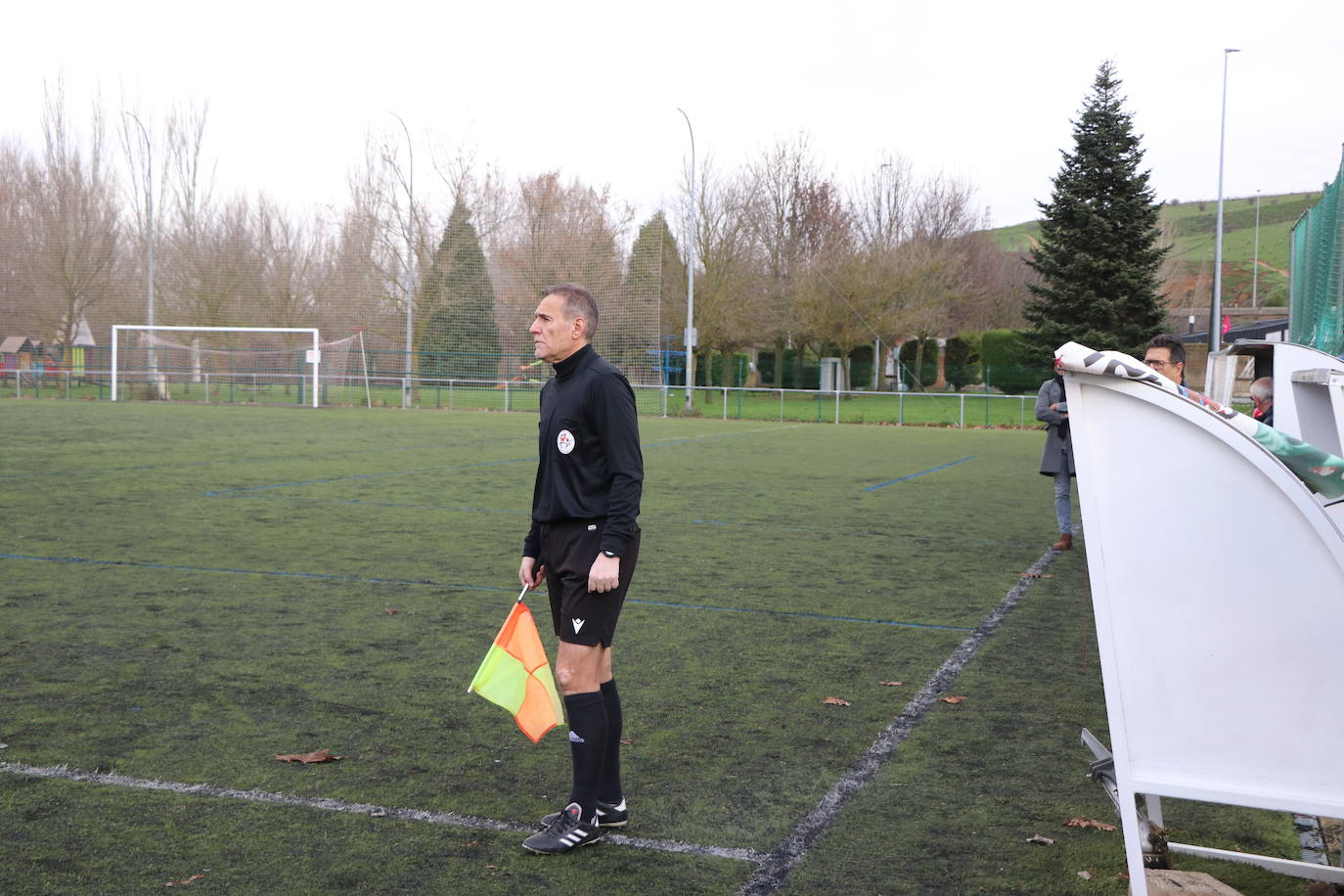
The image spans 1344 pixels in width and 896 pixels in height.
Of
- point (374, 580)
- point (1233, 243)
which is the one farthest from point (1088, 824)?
point (1233, 243)

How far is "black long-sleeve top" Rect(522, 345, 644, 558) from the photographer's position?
4.11 meters

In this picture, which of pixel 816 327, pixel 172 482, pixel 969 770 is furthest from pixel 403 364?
pixel 969 770

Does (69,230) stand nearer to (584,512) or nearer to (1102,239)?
(1102,239)

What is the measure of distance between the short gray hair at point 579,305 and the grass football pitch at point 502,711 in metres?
1.71

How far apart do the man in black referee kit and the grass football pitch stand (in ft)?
1.07

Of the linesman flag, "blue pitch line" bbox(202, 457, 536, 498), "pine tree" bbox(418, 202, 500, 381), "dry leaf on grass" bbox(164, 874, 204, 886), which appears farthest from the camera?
"pine tree" bbox(418, 202, 500, 381)

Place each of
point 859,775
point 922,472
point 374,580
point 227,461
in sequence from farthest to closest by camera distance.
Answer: point 922,472, point 227,461, point 374,580, point 859,775

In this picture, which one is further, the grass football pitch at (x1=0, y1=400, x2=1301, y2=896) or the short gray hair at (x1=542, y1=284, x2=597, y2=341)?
the short gray hair at (x1=542, y1=284, x2=597, y2=341)

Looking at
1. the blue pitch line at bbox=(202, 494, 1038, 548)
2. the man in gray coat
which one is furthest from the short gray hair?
the blue pitch line at bbox=(202, 494, 1038, 548)

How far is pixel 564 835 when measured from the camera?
403 centimetres

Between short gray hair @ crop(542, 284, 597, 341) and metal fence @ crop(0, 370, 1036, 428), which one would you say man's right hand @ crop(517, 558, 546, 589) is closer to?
short gray hair @ crop(542, 284, 597, 341)

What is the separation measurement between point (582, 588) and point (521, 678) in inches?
17.2

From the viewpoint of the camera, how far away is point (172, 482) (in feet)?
49.1

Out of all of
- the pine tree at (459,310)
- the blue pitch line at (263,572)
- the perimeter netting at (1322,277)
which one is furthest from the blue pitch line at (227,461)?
the pine tree at (459,310)
